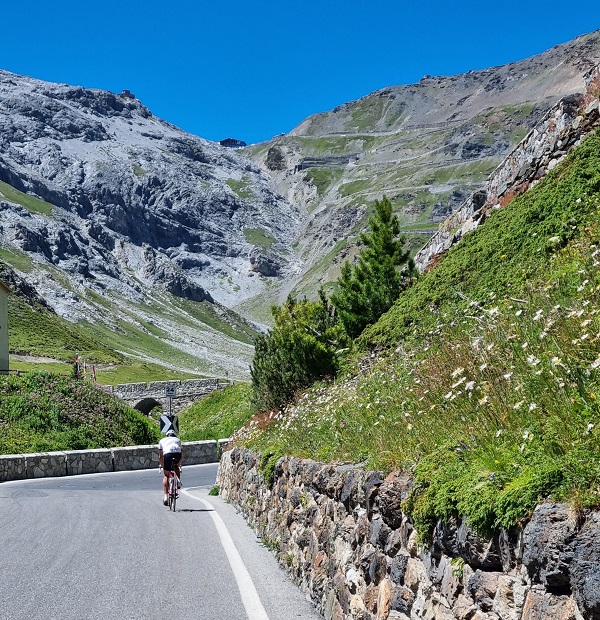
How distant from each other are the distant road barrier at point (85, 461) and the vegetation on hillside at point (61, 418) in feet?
10.3

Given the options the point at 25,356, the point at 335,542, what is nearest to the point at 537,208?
the point at 335,542

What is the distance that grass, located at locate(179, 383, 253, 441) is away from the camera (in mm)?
40234

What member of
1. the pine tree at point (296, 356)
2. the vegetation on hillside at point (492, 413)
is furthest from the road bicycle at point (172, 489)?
the vegetation on hillside at point (492, 413)

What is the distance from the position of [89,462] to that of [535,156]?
18593 mm

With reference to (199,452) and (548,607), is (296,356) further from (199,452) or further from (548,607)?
(199,452)

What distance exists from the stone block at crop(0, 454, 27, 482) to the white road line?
13.3 metres

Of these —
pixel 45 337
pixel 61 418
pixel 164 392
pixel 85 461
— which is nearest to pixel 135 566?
pixel 85 461

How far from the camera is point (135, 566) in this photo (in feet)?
28.8

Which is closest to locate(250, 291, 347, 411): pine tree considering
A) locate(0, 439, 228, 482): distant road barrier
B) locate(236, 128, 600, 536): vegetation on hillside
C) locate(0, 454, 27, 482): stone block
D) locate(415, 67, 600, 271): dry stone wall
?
locate(415, 67, 600, 271): dry stone wall

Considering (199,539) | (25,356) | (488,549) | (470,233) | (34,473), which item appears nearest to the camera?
(488,549)

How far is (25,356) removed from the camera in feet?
295

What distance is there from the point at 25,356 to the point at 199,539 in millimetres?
85126

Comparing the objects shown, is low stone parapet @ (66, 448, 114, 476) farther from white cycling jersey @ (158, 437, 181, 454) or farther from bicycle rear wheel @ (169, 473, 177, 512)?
bicycle rear wheel @ (169, 473, 177, 512)

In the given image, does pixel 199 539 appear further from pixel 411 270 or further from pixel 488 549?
pixel 411 270
